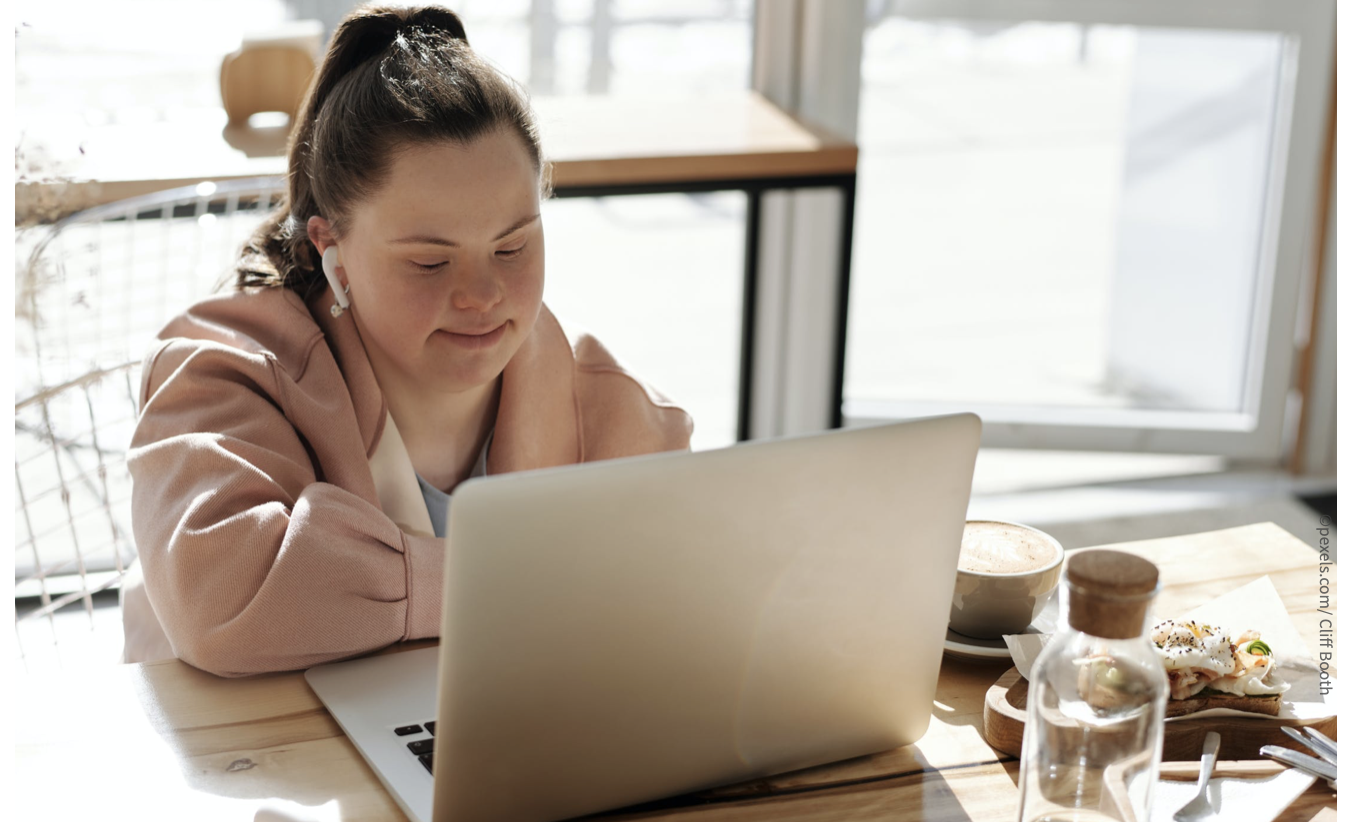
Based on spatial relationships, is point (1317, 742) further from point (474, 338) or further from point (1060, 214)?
point (1060, 214)

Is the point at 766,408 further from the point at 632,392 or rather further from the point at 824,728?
the point at 824,728

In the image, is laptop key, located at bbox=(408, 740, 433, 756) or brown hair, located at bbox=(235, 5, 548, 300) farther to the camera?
brown hair, located at bbox=(235, 5, 548, 300)

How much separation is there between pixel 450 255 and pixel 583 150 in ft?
3.66

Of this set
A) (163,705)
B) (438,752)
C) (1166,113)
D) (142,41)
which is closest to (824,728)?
(438,752)

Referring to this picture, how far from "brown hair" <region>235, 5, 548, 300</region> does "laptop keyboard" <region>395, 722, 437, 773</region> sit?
19.6 inches

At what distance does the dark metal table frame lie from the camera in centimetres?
216

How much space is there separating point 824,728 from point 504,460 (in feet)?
1.85

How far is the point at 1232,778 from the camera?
802 millimetres

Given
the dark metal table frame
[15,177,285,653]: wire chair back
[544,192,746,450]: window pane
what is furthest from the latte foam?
[544,192,746,450]: window pane

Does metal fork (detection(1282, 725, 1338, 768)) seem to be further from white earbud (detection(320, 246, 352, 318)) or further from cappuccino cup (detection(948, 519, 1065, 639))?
white earbud (detection(320, 246, 352, 318))

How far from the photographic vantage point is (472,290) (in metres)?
1.12

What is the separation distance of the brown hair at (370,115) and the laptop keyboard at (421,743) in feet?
1.64

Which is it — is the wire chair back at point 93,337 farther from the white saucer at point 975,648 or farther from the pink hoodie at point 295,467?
the white saucer at point 975,648

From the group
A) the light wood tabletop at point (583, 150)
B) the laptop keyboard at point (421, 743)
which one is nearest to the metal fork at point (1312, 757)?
the laptop keyboard at point (421, 743)
